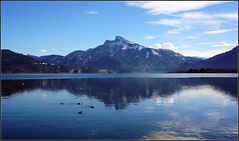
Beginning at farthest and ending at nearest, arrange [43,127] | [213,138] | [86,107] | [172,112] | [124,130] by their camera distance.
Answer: [86,107], [172,112], [43,127], [124,130], [213,138]

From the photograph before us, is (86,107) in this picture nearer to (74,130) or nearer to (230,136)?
(74,130)

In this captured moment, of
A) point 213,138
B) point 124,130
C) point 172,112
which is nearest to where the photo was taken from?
point 213,138

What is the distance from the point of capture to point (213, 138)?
117 feet

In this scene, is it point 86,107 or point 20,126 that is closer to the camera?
point 20,126

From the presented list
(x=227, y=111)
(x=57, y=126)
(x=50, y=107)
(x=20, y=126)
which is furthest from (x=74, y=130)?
(x=227, y=111)

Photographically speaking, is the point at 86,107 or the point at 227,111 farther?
the point at 86,107

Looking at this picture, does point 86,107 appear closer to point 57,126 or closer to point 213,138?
point 57,126

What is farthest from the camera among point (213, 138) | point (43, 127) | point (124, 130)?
point (43, 127)

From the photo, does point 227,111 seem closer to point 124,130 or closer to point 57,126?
point 124,130

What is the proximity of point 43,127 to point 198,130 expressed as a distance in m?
20.6

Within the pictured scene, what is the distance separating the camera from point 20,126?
1709 inches

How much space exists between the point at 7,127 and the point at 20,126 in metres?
1.73

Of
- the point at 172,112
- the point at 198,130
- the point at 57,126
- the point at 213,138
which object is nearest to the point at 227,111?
the point at 172,112

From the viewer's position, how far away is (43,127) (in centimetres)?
4262
